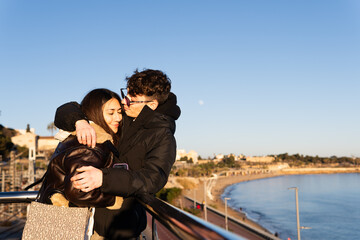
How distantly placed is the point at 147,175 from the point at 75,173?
432mm

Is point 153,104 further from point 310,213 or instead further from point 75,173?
point 310,213

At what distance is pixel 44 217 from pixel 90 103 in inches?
35.6

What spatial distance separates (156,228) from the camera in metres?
2.38

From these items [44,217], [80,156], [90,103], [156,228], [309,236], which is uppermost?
[90,103]

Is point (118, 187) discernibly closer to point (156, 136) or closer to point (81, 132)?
point (81, 132)

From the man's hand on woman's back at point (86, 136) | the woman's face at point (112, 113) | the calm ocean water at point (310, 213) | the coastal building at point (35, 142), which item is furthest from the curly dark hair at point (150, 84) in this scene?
the coastal building at point (35, 142)

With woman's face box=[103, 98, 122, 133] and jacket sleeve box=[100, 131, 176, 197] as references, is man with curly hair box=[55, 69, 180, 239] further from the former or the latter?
woman's face box=[103, 98, 122, 133]

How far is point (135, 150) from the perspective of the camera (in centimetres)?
236

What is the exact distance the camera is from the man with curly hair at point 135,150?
6.08ft

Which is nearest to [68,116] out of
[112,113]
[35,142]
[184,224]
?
[112,113]

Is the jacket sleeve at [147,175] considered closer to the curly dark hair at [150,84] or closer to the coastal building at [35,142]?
the curly dark hair at [150,84]

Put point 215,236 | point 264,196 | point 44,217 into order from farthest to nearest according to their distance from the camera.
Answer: point 264,196 < point 44,217 < point 215,236

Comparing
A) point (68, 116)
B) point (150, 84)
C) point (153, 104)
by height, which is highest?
point (150, 84)

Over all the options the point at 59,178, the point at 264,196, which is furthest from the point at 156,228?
the point at 264,196
